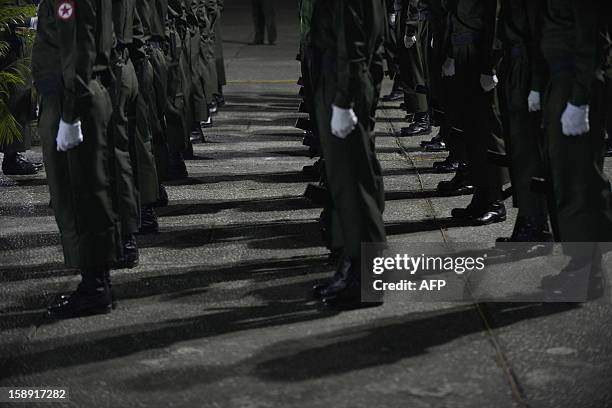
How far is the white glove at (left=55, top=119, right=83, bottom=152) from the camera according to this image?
5.52 meters

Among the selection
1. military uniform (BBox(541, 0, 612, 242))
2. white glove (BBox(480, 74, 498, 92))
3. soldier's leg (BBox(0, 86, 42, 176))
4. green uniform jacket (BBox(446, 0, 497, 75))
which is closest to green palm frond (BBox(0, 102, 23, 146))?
soldier's leg (BBox(0, 86, 42, 176))

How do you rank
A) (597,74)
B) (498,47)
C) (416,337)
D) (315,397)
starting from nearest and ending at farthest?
(315,397)
(416,337)
(597,74)
(498,47)

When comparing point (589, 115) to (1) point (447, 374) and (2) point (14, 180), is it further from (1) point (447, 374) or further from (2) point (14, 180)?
(2) point (14, 180)

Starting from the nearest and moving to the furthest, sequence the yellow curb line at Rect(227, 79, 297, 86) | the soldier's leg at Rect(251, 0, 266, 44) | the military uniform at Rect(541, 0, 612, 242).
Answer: the military uniform at Rect(541, 0, 612, 242)
the yellow curb line at Rect(227, 79, 297, 86)
the soldier's leg at Rect(251, 0, 266, 44)

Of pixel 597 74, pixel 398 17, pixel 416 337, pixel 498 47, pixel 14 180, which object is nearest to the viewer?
pixel 416 337

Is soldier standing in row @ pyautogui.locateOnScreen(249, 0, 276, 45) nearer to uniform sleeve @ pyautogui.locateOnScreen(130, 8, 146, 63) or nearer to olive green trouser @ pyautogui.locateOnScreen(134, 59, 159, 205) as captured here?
olive green trouser @ pyautogui.locateOnScreen(134, 59, 159, 205)

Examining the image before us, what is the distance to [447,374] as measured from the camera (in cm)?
479

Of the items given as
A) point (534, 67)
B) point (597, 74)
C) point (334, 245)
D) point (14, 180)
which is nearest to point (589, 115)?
point (597, 74)

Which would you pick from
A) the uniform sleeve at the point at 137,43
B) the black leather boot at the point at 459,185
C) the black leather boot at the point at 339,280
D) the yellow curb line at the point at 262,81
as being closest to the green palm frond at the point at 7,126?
the uniform sleeve at the point at 137,43

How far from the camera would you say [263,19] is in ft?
70.9

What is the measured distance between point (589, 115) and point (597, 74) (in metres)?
0.20

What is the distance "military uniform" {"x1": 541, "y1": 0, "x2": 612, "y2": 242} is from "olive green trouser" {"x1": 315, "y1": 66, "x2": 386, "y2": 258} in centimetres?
87

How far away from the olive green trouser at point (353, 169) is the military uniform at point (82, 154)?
1049 mm

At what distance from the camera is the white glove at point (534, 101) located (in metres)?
6.20
